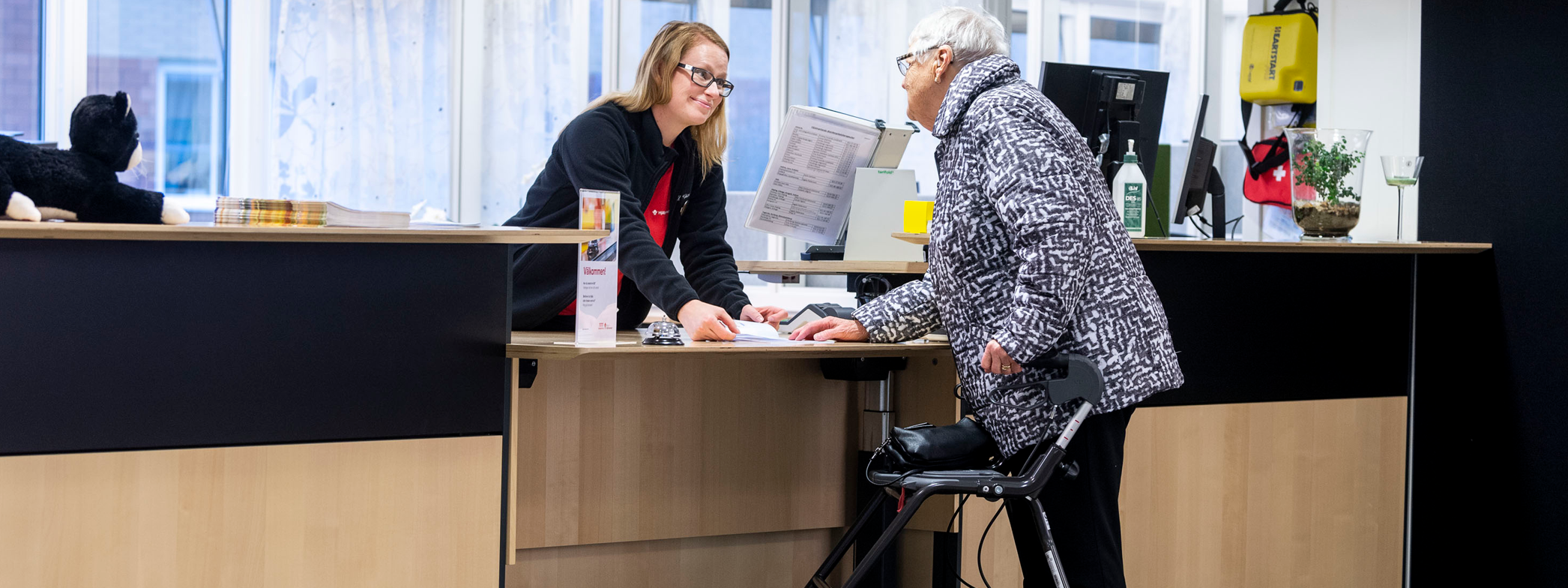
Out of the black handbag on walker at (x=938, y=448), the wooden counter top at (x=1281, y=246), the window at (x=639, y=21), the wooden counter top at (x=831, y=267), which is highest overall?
the window at (x=639, y=21)

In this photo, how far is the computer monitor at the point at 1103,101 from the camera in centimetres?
271

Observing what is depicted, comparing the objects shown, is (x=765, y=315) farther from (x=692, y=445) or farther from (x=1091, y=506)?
(x=1091, y=506)

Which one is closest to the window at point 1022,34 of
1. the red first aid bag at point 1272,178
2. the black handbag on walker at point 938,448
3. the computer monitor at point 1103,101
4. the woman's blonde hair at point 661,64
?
the red first aid bag at point 1272,178

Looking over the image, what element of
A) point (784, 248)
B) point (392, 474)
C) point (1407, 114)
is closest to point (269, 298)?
point (392, 474)

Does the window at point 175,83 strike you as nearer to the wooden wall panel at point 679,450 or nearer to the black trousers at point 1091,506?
the wooden wall panel at point 679,450

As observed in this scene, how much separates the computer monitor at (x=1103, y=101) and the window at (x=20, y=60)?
11.5ft

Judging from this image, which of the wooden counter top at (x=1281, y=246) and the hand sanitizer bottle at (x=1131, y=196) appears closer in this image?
the wooden counter top at (x=1281, y=246)

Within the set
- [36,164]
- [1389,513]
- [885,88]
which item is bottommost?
[1389,513]

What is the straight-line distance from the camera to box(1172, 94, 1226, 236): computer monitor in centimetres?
304

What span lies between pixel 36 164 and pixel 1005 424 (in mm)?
1461

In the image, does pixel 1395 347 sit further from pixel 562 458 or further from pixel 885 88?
pixel 885 88

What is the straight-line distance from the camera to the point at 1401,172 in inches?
107

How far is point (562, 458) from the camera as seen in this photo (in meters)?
2.34

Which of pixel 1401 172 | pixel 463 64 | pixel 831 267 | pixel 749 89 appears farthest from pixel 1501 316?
pixel 463 64
